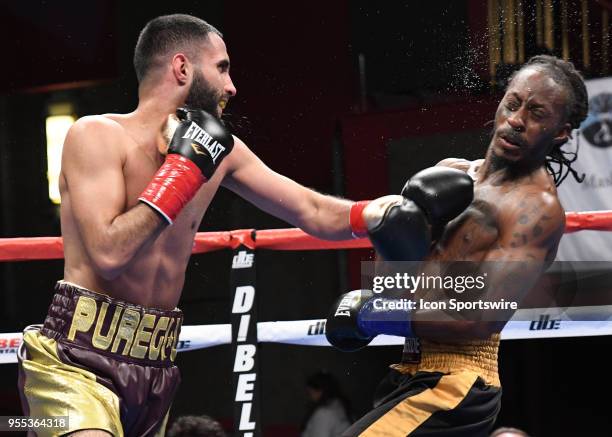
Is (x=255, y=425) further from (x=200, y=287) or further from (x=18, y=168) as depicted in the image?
(x=18, y=168)

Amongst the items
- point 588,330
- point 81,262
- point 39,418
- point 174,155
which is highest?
point 174,155

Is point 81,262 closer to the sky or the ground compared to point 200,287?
closer to the sky

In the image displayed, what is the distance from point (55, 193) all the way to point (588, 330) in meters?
4.14

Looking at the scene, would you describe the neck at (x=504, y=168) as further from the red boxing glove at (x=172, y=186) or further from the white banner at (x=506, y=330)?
the red boxing glove at (x=172, y=186)

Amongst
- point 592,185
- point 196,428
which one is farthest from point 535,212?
point 592,185

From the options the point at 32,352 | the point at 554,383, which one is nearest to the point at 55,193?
the point at 554,383

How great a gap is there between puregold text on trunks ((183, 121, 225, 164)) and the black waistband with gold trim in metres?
0.35

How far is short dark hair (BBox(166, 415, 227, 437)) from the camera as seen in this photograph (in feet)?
8.35

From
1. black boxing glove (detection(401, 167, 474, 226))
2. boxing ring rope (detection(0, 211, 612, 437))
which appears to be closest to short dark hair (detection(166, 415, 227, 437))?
boxing ring rope (detection(0, 211, 612, 437))

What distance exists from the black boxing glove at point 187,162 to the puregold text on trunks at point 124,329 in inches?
9.5

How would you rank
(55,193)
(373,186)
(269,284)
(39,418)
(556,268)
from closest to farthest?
1. (39,418)
2. (556,268)
3. (373,186)
4. (269,284)
5. (55,193)

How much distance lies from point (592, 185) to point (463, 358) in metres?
1.83

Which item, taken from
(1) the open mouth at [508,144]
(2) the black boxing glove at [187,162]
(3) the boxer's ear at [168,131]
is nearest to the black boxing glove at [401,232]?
(1) the open mouth at [508,144]

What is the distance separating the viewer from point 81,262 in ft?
5.86
